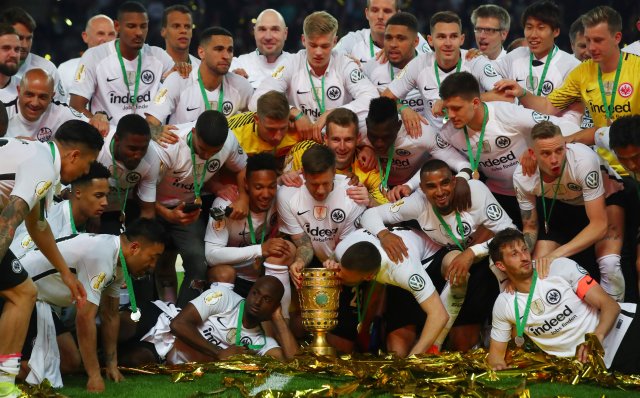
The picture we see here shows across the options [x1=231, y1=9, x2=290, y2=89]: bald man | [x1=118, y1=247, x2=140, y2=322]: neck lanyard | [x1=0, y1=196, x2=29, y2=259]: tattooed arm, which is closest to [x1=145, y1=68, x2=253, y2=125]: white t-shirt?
[x1=231, y1=9, x2=290, y2=89]: bald man

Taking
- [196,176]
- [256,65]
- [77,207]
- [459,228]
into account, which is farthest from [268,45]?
[77,207]

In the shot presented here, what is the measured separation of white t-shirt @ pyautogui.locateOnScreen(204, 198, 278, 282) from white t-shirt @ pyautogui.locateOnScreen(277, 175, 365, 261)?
17 cm

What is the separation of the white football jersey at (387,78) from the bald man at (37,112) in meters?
2.40

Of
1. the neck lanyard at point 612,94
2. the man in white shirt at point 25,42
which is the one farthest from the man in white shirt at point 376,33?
the man in white shirt at point 25,42

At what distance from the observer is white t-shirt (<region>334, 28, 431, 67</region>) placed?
951 centimetres

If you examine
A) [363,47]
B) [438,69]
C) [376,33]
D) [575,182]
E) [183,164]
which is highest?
[376,33]

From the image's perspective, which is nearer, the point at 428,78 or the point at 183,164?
the point at 183,164

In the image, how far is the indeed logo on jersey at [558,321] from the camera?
6.71m

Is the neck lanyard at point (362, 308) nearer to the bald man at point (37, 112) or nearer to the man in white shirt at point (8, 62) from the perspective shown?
the bald man at point (37, 112)

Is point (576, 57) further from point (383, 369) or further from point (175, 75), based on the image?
point (383, 369)

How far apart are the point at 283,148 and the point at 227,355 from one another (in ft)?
6.27

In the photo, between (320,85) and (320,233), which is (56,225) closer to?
(320,233)

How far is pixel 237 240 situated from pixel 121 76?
1.87 meters

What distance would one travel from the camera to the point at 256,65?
32.2ft
